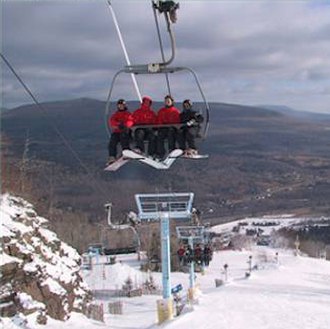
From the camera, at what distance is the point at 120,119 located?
1205 centimetres

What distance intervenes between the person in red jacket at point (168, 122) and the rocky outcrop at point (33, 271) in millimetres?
5925

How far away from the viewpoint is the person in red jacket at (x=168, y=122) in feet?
39.6

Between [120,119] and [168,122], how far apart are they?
0.90m

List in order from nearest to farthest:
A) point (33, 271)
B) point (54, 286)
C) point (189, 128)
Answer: point (189, 128)
point (33, 271)
point (54, 286)

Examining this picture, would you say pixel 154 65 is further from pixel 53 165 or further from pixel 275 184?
pixel 275 184

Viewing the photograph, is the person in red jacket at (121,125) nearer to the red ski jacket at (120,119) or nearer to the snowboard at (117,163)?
the red ski jacket at (120,119)

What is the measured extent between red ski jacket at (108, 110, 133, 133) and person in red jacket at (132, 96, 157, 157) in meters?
0.14

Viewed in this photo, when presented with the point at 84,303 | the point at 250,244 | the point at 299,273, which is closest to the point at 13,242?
the point at 84,303

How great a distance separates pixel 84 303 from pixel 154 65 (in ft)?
37.8

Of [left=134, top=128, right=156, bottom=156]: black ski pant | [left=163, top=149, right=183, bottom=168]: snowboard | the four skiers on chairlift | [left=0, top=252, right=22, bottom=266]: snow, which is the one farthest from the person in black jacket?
[left=0, top=252, right=22, bottom=266]: snow

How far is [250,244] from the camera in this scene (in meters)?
106

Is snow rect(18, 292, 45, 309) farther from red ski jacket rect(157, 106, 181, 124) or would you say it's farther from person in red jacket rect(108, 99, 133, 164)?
red ski jacket rect(157, 106, 181, 124)

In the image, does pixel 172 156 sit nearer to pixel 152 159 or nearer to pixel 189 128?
pixel 152 159

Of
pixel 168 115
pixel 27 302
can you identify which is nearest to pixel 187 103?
pixel 168 115
